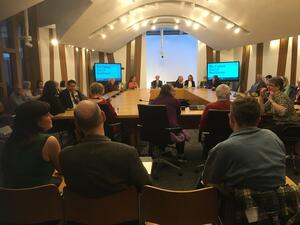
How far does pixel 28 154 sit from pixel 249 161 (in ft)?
4.06

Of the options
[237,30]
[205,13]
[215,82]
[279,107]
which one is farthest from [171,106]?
[215,82]

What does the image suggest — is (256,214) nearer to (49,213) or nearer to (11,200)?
(49,213)

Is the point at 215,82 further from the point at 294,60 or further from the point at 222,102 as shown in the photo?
the point at 222,102

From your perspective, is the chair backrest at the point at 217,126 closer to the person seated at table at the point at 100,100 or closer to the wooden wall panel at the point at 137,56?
the person seated at table at the point at 100,100

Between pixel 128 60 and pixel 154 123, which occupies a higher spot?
pixel 128 60

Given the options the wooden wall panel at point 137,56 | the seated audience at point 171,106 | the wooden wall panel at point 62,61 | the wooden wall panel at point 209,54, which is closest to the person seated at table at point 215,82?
the wooden wall panel at point 209,54

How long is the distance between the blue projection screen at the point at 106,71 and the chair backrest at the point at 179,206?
1031 cm

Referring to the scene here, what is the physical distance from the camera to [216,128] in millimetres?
3723

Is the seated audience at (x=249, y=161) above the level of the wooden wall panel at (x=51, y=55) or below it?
below

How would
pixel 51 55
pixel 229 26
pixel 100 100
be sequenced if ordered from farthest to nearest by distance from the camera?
pixel 229 26, pixel 51 55, pixel 100 100

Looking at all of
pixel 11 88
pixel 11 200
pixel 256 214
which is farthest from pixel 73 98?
pixel 256 214

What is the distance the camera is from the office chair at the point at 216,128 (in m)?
3.65

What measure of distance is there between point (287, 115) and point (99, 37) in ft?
22.0

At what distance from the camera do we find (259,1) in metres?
5.64
